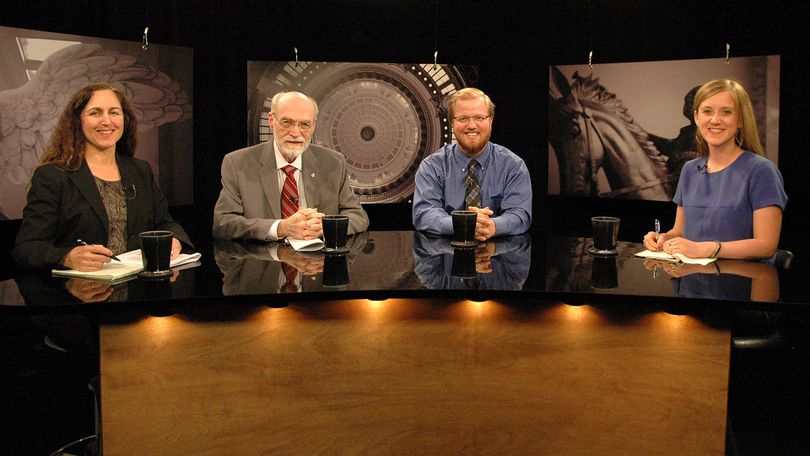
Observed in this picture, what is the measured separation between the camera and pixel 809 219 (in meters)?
4.45

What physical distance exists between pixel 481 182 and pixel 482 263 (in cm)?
137

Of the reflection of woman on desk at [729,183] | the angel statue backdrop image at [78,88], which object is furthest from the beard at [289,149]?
the reflection of woman on desk at [729,183]

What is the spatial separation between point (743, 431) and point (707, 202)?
1.10 meters

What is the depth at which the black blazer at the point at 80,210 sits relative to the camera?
2797 millimetres

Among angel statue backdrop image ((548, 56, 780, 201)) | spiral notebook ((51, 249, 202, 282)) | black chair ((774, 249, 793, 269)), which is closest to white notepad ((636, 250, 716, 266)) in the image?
black chair ((774, 249, 793, 269))

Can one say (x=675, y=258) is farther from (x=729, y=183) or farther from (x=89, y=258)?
(x=89, y=258)

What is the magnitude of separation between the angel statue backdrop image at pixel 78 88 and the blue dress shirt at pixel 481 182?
5.38 ft

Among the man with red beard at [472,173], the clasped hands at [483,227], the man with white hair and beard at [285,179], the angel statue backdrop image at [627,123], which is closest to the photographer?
the clasped hands at [483,227]

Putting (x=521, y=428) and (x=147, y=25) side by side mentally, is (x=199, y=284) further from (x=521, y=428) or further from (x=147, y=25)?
(x=147, y=25)

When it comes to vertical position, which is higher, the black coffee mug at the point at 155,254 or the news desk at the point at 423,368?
the black coffee mug at the point at 155,254

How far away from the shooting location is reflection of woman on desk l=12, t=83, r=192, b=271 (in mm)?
2871

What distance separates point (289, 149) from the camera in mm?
3545

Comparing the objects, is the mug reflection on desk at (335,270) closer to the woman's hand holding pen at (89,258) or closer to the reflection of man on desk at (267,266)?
the reflection of man on desk at (267,266)

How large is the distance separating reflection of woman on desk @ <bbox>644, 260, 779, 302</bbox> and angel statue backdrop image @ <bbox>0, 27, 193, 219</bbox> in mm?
3021
